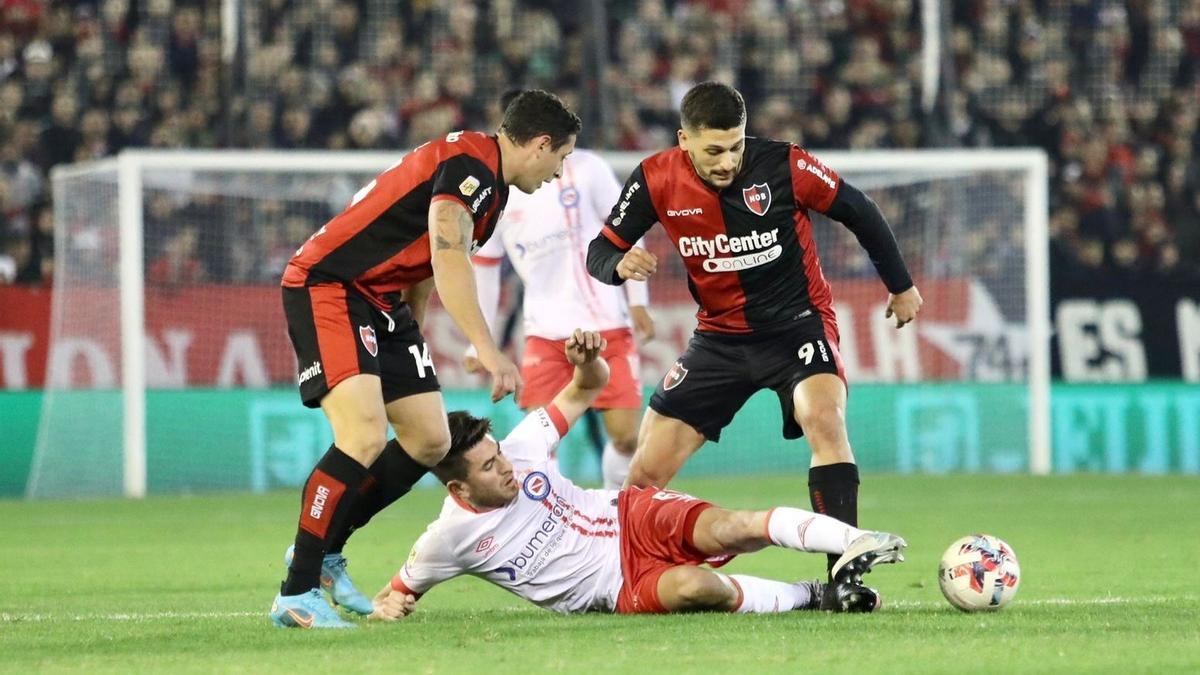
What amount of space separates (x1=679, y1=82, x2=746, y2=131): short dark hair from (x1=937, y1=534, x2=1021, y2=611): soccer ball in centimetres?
181

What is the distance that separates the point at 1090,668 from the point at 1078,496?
916 centimetres

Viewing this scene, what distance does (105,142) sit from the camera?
1689cm

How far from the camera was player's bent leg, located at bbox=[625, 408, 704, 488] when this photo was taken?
7676mm

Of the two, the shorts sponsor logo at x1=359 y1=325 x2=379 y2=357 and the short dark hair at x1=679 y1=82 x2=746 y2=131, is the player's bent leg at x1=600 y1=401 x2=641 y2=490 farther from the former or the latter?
the shorts sponsor logo at x1=359 y1=325 x2=379 y2=357

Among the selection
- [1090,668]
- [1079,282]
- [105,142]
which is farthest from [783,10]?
[1090,668]

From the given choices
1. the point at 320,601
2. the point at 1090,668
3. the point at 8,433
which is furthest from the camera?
the point at 8,433

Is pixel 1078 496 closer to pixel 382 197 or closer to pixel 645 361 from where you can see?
pixel 645 361

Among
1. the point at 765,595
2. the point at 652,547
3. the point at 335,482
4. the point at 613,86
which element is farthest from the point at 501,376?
the point at 613,86

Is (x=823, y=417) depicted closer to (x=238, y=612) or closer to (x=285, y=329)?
(x=238, y=612)

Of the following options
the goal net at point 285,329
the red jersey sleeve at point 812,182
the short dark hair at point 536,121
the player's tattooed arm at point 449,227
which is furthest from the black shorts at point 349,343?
the goal net at point 285,329

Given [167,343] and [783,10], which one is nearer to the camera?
[167,343]

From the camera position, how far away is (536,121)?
686cm

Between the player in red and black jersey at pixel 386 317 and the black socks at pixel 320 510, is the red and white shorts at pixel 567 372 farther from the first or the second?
the black socks at pixel 320 510

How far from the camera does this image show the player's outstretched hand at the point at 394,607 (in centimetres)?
677
